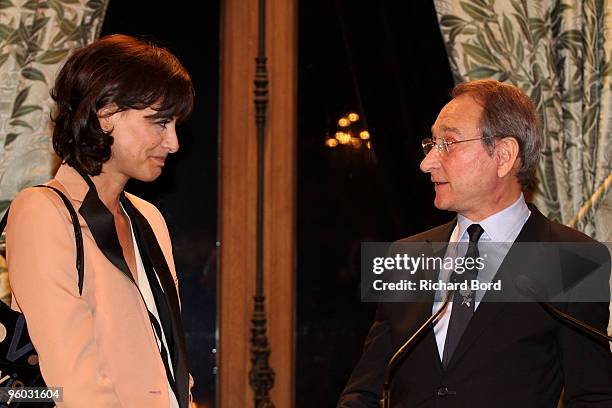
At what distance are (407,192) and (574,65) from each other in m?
0.69

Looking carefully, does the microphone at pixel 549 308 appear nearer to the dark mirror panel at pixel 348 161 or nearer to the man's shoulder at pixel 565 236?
the man's shoulder at pixel 565 236

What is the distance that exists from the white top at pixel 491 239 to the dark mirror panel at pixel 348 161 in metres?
0.73

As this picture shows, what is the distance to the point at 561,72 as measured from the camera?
301cm

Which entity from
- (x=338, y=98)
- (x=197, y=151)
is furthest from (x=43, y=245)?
(x=338, y=98)

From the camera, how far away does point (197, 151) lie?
117 inches

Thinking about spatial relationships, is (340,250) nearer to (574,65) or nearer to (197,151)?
(197,151)

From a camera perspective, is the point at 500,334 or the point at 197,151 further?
the point at 197,151

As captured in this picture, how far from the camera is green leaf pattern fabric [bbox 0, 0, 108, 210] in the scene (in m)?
2.79

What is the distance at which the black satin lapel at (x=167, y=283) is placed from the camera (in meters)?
1.93

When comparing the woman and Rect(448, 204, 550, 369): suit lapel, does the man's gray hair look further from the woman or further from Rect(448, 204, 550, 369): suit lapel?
the woman

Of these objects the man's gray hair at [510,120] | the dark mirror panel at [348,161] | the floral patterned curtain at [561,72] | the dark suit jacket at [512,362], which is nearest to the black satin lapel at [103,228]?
the dark suit jacket at [512,362]

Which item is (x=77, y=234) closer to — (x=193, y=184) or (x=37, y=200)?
(x=37, y=200)

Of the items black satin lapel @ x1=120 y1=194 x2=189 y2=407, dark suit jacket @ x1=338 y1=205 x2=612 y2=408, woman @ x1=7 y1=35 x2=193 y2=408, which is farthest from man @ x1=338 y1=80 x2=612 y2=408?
woman @ x1=7 y1=35 x2=193 y2=408

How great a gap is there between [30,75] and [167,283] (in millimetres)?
1137
